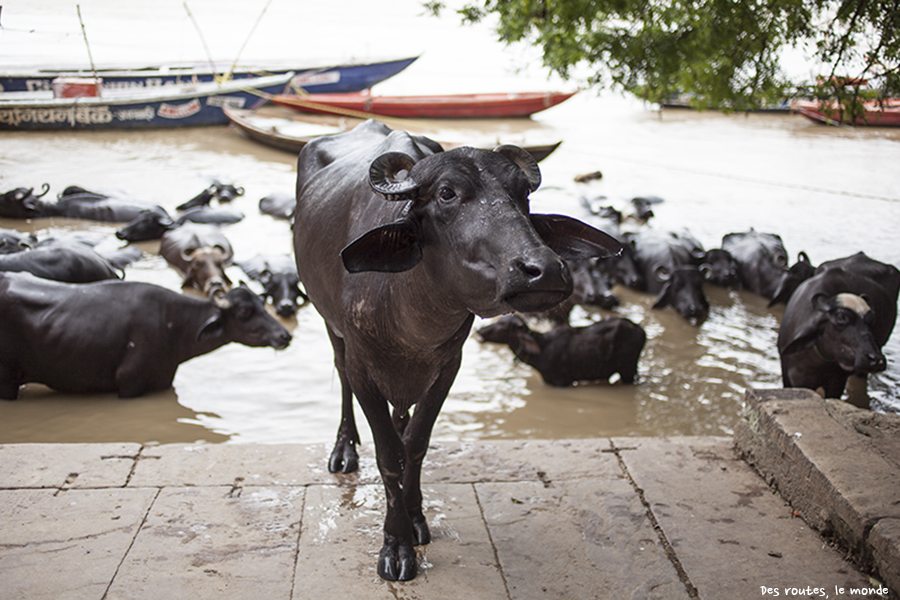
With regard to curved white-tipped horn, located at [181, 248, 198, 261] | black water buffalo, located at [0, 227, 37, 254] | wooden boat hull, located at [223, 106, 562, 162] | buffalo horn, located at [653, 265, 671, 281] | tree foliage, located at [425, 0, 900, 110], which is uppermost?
tree foliage, located at [425, 0, 900, 110]

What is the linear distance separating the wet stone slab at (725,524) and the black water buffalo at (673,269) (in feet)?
12.7

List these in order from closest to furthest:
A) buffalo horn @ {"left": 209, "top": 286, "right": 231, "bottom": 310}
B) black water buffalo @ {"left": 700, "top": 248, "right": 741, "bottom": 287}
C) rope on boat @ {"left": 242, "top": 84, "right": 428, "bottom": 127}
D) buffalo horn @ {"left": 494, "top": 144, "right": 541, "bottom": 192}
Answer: buffalo horn @ {"left": 494, "top": 144, "right": 541, "bottom": 192} → buffalo horn @ {"left": 209, "top": 286, "right": 231, "bottom": 310} → black water buffalo @ {"left": 700, "top": 248, "right": 741, "bottom": 287} → rope on boat @ {"left": 242, "top": 84, "right": 428, "bottom": 127}

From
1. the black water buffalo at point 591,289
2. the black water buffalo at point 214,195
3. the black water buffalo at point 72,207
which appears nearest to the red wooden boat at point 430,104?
the black water buffalo at point 214,195

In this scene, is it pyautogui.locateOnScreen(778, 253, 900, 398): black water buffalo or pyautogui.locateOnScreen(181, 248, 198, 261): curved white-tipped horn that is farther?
pyautogui.locateOnScreen(181, 248, 198, 261): curved white-tipped horn

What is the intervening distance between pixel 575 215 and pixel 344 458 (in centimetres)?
810

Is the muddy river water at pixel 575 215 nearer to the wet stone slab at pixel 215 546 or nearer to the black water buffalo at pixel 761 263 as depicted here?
the black water buffalo at pixel 761 263

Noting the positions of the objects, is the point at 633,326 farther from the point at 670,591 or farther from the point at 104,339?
the point at 104,339

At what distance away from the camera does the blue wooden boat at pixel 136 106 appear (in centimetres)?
1678

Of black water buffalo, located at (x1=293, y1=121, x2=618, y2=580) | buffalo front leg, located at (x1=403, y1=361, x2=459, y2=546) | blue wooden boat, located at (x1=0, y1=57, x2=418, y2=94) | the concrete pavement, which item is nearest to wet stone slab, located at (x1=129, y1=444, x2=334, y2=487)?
the concrete pavement

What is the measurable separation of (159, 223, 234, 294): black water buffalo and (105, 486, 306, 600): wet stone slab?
4.31 metres

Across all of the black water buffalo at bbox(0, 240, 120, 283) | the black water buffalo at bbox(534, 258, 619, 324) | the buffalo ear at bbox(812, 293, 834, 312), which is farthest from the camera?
the black water buffalo at bbox(534, 258, 619, 324)

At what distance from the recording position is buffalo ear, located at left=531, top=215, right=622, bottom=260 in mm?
2947

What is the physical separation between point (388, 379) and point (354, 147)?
1.78 metres

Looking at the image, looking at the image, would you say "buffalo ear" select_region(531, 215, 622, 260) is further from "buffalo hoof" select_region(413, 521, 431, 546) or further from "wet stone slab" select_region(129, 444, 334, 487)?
"wet stone slab" select_region(129, 444, 334, 487)
